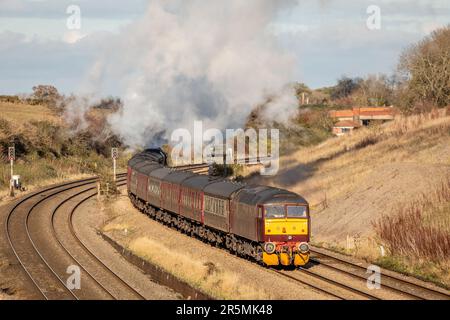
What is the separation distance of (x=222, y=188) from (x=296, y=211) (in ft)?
16.1

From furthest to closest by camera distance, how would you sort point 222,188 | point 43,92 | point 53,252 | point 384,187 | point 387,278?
point 43,92, point 384,187, point 53,252, point 222,188, point 387,278

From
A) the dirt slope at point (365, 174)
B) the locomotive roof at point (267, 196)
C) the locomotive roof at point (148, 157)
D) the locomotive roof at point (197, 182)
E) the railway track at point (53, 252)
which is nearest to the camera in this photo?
the railway track at point (53, 252)

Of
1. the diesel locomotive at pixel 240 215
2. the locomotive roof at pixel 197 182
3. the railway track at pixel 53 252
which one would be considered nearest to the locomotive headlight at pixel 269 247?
the diesel locomotive at pixel 240 215

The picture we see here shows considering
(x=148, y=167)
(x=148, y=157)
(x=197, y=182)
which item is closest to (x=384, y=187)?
(x=197, y=182)

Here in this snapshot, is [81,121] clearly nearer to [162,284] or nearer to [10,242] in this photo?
[10,242]

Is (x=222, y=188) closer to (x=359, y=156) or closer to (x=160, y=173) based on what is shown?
(x=160, y=173)

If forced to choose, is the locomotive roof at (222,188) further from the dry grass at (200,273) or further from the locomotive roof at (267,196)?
the dry grass at (200,273)

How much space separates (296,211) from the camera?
27547 mm

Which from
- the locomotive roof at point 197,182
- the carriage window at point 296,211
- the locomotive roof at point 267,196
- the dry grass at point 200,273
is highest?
the locomotive roof at point 267,196

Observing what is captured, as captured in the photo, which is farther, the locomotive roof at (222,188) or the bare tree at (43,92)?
the bare tree at (43,92)

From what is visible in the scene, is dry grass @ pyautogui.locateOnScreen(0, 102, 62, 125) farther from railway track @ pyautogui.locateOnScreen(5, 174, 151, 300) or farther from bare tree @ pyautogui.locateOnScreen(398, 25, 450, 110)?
bare tree @ pyautogui.locateOnScreen(398, 25, 450, 110)

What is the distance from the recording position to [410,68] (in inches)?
3231

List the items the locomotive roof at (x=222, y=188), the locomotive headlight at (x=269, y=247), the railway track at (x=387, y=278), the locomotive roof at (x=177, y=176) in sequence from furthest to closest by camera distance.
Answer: the locomotive roof at (x=177, y=176) < the locomotive roof at (x=222, y=188) < the locomotive headlight at (x=269, y=247) < the railway track at (x=387, y=278)

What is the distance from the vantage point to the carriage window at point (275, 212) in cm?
2702
